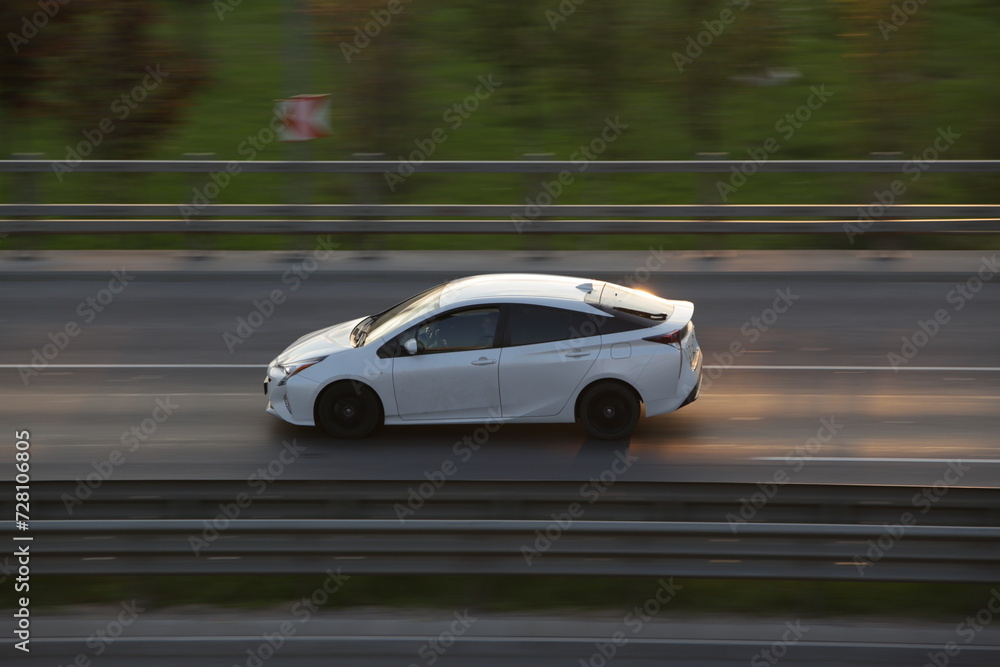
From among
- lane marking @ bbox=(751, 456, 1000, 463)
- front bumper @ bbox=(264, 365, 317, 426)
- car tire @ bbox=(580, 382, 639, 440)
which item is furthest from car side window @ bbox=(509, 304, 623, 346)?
front bumper @ bbox=(264, 365, 317, 426)

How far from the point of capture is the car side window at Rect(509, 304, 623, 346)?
32.1 ft

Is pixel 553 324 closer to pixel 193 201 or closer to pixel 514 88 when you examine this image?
pixel 193 201

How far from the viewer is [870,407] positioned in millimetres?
10914

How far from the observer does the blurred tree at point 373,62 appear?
19.6m

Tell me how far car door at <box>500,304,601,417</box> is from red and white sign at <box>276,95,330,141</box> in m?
8.01

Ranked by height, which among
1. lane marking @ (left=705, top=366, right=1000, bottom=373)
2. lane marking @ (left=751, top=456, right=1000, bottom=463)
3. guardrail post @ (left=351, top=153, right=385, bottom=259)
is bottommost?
guardrail post @ (left=351, top=153, right=385, bottom=259)

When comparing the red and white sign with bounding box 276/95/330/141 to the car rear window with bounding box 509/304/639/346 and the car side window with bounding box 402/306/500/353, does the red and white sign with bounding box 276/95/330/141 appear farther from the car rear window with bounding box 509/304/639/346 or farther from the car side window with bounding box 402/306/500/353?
the car rear window with bounding box 509/304/639/346

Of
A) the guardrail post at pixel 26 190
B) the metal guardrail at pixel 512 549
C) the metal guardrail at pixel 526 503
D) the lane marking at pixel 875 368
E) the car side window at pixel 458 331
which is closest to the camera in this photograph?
the metal guardrail at pixel 512 549

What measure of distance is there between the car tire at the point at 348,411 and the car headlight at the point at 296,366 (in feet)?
0.86

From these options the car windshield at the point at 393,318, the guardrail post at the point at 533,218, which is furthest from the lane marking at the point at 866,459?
the guardrail post at the point at 533,218

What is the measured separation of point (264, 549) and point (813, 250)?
1130cm

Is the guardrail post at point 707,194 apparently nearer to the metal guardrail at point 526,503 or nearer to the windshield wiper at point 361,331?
the windshield wiper at point 361,331

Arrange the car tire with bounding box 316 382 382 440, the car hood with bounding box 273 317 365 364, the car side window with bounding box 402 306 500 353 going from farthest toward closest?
the car hood with bounding box 273 317 365 364 → the car tire with bounding box 316 382 382 440 → the car side window with bounding box 402 306 500 353

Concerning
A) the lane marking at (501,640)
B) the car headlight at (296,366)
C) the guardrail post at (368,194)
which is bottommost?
the guardrail post at (368,194)
